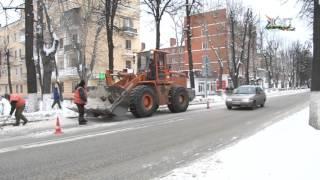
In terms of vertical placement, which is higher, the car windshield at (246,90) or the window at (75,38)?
the window at (75,38)

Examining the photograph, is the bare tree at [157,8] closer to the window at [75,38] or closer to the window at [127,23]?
the window at [75,38]

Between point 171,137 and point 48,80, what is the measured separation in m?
20.0

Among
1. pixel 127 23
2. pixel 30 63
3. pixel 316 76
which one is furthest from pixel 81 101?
pixel 127 23

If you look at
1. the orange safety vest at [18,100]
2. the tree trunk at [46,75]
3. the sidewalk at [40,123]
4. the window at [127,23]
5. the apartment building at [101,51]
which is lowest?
the sidewalk at [40,123]

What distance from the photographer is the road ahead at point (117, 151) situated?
8.74 metres

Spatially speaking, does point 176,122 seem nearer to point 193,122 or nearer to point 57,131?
point 193,122

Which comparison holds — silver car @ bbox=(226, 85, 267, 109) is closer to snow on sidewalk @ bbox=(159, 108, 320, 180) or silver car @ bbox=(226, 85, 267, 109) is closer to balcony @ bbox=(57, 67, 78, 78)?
snow on sidewalk @ bbox=(159, 108, 320, 180)

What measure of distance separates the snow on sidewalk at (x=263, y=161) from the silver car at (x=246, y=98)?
13337 mm

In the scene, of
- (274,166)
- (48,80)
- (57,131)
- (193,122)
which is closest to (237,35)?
(48,80)

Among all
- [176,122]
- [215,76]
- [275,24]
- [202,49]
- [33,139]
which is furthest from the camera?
[202,49]

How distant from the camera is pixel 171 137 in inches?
539

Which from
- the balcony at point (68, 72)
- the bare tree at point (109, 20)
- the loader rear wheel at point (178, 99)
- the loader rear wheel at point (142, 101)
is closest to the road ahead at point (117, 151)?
the loader rear wheel at point (142, 101)

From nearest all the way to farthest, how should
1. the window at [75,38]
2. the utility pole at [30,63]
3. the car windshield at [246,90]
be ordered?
the utility pole at [30,63] < the car windshield at [246,90] < the window at [75,38]

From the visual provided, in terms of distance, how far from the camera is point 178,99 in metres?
24.1
